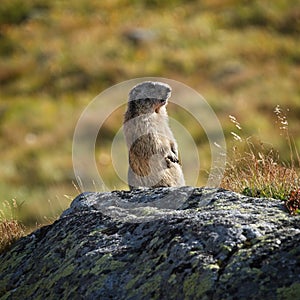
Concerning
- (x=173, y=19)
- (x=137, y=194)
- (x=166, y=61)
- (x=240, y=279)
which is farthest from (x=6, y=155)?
(x=240, y=279)

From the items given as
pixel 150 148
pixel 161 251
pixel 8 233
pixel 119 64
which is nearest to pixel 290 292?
pixel 161 251

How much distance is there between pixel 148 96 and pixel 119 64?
2232cm

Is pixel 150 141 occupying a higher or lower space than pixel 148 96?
lower

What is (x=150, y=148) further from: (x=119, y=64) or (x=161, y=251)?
(x=119, y=64)

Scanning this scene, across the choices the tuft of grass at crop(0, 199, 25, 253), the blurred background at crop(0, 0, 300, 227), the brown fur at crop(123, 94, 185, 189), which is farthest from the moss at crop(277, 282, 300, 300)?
the blurred background at crop(0, 0, 300, 227)

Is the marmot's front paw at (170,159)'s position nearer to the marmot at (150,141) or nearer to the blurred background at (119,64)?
the marmot at (150,141)

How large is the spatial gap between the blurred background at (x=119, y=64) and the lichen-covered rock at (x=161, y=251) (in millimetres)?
12558

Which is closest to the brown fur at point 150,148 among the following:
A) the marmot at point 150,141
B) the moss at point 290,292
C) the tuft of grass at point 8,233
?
the marmot at point 150,141

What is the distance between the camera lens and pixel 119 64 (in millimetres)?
30922

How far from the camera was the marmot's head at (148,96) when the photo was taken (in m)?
8.82

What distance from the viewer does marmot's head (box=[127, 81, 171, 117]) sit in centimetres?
882

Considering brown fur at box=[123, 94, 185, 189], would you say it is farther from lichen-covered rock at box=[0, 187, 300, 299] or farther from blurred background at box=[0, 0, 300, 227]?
blurred background at box=[0, 0, 300, 227]

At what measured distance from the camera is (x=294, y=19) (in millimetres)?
34656

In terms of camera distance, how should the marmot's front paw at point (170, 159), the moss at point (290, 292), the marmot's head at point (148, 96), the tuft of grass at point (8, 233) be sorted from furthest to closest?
the marmot's head at point (148, 96) < the marmot's front paw at point (170, 159) < the tuft of grass at point (8, 233) < the moss at point (290, 292)
